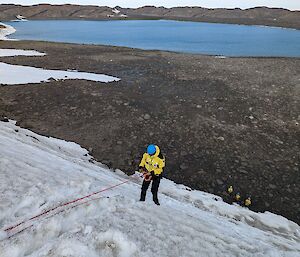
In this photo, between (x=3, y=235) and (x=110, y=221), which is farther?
(x=110, y=221)

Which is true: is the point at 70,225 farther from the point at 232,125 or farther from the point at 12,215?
the point at 232,125

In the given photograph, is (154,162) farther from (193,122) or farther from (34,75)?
(34,75)

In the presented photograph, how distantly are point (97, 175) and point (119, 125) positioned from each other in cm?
558

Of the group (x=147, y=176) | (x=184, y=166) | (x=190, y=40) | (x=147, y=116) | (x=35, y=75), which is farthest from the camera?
(x=190, y=40)

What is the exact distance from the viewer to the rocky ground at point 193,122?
1191 centimetres


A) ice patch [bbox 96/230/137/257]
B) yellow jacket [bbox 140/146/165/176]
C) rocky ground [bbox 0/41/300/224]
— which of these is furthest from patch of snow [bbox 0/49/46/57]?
ice patch [bbox 96/230/137/257]

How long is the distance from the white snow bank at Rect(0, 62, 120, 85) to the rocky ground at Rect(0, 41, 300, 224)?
1.20 m

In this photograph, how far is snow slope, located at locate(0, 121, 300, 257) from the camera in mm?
5844

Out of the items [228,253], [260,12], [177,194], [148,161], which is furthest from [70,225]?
[260,12]

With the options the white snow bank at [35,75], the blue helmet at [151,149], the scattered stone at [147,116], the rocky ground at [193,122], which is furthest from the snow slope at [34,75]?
the blue helmet at [151,149]

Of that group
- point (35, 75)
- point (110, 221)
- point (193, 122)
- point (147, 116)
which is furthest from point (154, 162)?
point (35, 75)

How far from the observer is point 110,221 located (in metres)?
6.54

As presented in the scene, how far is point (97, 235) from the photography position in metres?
5.97

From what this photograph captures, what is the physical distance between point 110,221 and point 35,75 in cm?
1821
